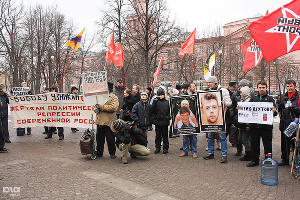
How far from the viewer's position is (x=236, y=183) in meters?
5.05

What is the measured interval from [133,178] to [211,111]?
9.09 feet

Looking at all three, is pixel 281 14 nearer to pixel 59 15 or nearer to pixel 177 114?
pixel 177 114

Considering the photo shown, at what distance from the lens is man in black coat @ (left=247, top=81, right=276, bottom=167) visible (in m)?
5.96

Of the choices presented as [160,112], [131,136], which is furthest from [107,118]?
[160,112]

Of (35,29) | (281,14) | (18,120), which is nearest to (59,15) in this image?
(35,29)

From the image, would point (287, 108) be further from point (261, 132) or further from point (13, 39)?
point (13, 39)

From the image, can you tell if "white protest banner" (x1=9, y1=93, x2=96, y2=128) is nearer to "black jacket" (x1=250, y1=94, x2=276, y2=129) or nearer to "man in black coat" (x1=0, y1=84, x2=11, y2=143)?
"man in black coat" (x1=0, y1=84, x2=11, y2=143)

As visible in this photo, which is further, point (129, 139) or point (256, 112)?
point (129, 139)

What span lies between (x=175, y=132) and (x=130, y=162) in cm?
156

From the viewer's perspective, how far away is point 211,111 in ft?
22.3

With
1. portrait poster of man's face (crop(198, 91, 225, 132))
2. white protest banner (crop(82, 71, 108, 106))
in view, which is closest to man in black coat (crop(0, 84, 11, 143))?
white protest banner (crop(82, 71, 108, 106))

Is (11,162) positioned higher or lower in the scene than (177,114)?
lower

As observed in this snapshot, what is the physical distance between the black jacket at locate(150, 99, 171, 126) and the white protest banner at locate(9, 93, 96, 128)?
2.97 m

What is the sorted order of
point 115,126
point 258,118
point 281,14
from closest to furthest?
point 281,14 < point 258,118 < point 115,126
